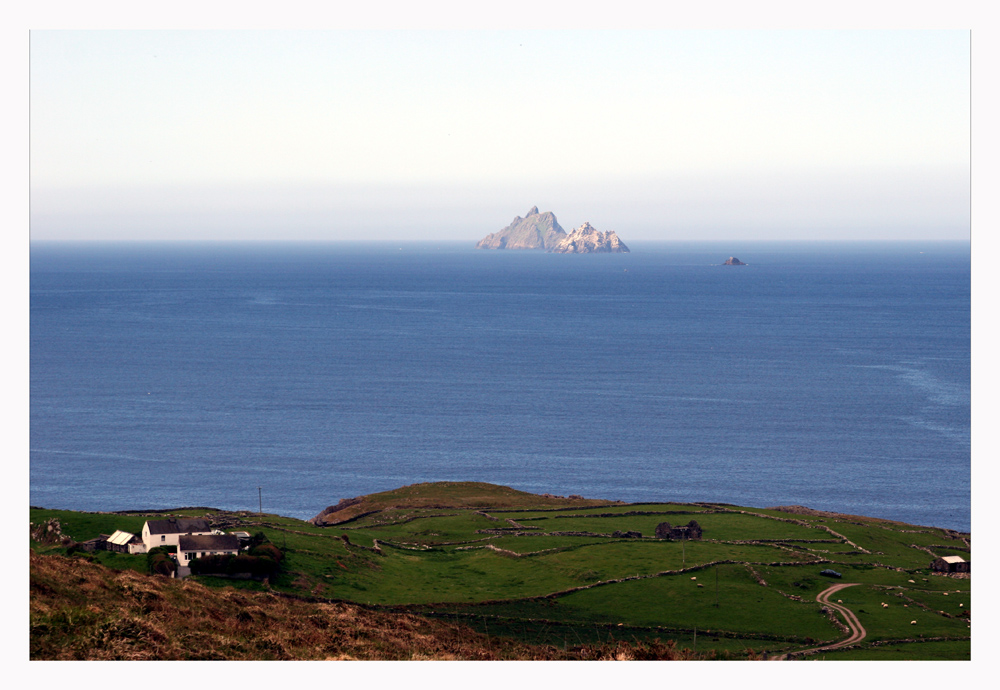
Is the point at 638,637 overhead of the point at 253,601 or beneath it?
beneath

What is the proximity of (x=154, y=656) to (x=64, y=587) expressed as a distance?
9719mm

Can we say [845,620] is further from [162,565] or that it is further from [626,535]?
[162,565]

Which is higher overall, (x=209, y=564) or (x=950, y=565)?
(x=209, y=564)

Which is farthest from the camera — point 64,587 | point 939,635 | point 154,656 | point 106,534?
point 106,534

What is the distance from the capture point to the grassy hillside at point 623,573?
50719 millimetres

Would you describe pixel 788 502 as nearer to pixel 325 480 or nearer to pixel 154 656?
pixel 325 480

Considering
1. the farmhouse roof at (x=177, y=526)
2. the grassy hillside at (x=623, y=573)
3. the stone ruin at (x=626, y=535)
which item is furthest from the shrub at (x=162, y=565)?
the stone ruin at (x=626, y=535)

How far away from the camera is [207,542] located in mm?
54781

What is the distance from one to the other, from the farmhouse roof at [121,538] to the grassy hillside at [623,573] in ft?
11.5

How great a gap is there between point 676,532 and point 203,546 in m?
42.4

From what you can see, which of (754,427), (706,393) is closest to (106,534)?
(754,427)

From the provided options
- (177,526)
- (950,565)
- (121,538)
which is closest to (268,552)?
(177,526)

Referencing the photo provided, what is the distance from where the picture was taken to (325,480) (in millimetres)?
109750

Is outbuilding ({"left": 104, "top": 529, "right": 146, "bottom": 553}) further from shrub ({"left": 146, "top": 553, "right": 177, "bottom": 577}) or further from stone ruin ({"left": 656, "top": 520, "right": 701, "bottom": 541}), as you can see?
stone ruin ({"left": 656, "top": 520, "right": 701, "bottom": 541})
